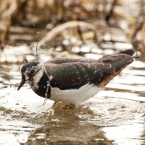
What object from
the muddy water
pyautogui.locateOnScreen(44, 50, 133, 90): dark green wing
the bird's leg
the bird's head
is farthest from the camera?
the bird's leg

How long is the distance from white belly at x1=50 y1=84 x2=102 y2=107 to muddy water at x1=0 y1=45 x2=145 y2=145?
7.9 inches

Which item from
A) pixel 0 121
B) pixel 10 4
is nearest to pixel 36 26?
pixel 10 4

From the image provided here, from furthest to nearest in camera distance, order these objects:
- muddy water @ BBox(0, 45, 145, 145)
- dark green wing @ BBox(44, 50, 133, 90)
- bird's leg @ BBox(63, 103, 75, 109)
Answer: bird's leg @ BBox(63, 103, 75, 109) → dark green wing @ BBox(44, 50, 133, 90) → muddy water @ BBox(0, 45, 145, 145)

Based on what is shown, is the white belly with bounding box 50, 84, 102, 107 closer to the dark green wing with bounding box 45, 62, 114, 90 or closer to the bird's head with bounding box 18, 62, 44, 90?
the dark green wing with bounding box 45, 62, 114, 90

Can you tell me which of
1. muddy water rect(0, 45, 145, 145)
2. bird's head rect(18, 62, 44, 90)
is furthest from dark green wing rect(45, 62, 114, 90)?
muddy water rect(0, 45, 145, 145)

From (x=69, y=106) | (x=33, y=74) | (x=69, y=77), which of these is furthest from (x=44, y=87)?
(x=69, y=106)

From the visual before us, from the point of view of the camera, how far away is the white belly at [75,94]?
7516mm

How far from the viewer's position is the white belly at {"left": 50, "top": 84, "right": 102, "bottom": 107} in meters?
7.52

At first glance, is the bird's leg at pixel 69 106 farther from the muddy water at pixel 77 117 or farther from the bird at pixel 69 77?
the bird at pixel 69 77

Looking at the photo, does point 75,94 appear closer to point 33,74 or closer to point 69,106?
point 69,106

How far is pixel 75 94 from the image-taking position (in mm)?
7648

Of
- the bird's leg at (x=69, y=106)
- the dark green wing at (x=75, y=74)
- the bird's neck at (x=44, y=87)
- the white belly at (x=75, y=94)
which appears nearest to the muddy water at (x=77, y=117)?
the bird's leg at (x=69, y=106)

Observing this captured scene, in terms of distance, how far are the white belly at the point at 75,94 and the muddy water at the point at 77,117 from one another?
0.66 ft

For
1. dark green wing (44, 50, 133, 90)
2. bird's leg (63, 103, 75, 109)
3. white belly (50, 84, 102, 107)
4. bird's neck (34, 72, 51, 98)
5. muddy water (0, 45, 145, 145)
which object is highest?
dark green wing (44, 50, 133, 90)
